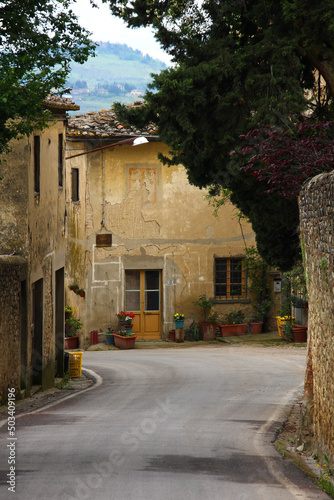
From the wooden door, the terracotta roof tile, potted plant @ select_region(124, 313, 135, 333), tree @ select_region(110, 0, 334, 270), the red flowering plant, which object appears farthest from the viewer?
the wooden door

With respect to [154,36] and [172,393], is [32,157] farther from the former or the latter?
[172,393]

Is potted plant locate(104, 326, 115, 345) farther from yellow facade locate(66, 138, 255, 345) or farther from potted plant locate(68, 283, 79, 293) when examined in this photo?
potted plant locate(68, 283, 79, 293)

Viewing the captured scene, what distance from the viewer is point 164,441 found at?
29.6 feet

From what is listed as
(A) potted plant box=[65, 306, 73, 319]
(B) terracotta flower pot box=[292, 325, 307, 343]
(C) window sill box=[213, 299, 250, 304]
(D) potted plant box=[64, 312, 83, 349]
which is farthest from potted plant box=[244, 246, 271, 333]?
(A) potted plant box=[65, 306, 73, 319]

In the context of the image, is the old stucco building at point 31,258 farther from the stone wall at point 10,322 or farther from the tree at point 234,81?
the tree at point 234,81

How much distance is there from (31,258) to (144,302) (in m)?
12.4

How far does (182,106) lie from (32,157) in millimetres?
3616

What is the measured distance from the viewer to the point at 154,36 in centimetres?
1316

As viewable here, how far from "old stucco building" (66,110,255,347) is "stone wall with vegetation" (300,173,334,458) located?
54.5 feet

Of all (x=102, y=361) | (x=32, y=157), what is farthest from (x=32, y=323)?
(x=102, y=361)

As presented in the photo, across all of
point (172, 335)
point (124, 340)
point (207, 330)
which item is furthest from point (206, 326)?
point (124, 340)

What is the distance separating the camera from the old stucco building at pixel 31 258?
13117 mm

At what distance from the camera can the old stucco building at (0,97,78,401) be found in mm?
13117

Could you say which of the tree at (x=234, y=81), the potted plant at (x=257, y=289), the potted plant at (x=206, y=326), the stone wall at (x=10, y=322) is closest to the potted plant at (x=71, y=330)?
the potted plant at (x=206, y=326)
